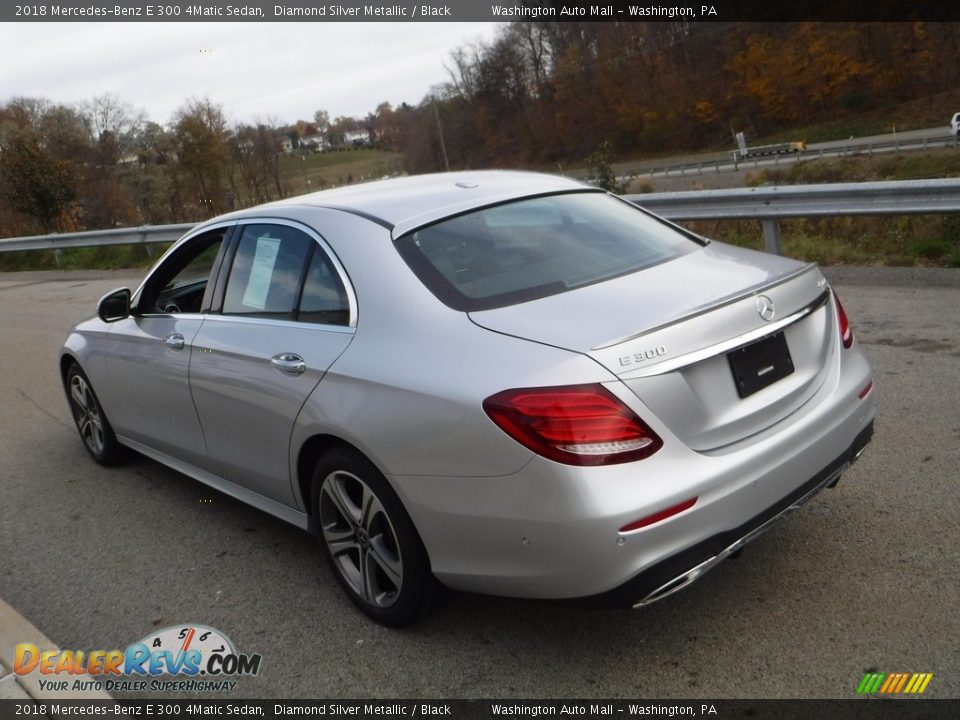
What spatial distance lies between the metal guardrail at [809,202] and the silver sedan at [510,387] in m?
4.86

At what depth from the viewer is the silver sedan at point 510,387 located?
111 inches

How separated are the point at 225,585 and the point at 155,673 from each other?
2.07ft

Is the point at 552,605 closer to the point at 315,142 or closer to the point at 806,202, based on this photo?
the point at 806,202

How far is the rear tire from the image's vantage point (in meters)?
5.76

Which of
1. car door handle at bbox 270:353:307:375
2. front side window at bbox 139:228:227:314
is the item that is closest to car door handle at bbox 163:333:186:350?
front side window at bbox 139:228:227:314

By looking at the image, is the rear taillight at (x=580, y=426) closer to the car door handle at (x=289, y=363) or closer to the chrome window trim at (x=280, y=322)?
the chrome window trim at (x=280, y=322)

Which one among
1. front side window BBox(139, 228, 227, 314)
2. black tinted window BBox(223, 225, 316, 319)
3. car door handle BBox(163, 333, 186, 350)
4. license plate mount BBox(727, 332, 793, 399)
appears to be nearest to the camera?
license plate mount BBox(727, 332, 793, 399)

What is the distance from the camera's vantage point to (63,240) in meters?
20.3

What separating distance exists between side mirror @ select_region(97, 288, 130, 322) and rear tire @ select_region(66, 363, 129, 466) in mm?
759

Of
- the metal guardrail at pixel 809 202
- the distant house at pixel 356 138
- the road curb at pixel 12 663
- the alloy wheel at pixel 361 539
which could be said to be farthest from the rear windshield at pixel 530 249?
the distant house at pixel 356 138

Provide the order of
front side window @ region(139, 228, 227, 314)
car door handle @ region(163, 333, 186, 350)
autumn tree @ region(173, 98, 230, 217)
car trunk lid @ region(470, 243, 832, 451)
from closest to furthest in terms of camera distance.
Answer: car trunk lid @ region(470, 243, 832, 451) < car door handle @ region(163, 333, 186, 350) < front side window @ region(139, 228, 227, 314) < autumn tree @ region(173, 98, 230, 217)

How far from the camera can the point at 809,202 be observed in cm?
879

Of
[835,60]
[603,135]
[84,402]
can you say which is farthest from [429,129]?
[84,402]

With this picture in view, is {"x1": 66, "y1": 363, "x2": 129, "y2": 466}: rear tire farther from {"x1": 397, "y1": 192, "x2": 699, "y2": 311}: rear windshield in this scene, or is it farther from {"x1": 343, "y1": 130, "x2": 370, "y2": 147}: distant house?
{"x1": 343, "y1": 130, "x2": 370, "y2": 147}: distant house
